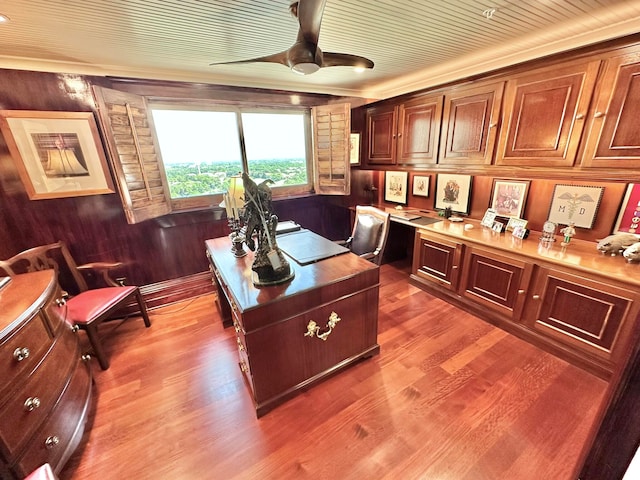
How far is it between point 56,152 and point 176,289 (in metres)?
1.55

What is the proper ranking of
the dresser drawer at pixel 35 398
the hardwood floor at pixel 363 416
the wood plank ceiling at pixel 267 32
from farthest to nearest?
the wood plank ceiling at pixel 267 32 < the hardwood floor at pixel 363 416 < the dresser drawer at pixel 35 398

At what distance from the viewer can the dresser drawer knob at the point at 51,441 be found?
45.3 inches

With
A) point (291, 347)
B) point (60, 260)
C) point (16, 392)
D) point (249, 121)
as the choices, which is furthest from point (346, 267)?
point (60, 260)

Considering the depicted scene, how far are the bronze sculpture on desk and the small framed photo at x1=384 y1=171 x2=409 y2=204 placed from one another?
7.49 feet

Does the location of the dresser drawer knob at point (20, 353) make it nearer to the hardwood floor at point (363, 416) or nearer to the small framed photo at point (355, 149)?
the hardwood floor at point (363, 416)

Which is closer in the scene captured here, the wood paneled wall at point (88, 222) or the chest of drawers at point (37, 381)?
the chest of drawers at point (37, 381)

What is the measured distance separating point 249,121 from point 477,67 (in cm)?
235

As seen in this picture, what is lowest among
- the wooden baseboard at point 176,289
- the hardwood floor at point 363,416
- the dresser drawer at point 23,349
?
the hardwood floor at point 363,416

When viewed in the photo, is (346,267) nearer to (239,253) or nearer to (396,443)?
(239,253)

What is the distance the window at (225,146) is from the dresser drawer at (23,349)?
1779 millimetres

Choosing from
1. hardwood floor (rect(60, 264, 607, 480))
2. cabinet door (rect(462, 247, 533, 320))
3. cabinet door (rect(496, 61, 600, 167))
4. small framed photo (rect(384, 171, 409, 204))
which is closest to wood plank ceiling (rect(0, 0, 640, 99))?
cabinet door (rect(496, 61, 600, 167))

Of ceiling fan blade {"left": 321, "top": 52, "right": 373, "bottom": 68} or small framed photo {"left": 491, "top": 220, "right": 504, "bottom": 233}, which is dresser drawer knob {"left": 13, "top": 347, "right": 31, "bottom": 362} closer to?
ceiling fan blade {"left": 321, "top": 52, "right": 373, "bottom": 68}

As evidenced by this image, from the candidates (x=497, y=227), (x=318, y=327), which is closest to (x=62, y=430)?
(x=318, y=327)

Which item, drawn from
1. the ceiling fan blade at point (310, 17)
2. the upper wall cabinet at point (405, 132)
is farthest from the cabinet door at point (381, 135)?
the ceiling fan blade at point (310, 17)
